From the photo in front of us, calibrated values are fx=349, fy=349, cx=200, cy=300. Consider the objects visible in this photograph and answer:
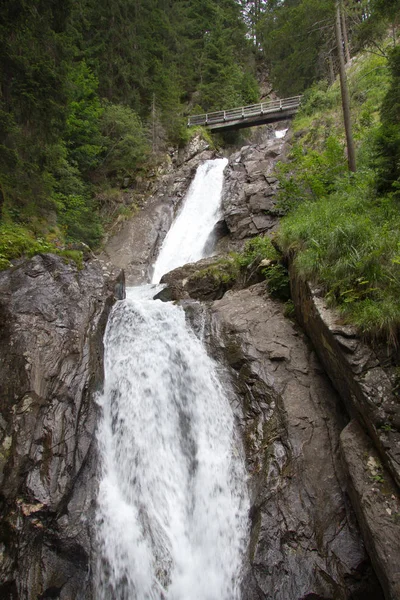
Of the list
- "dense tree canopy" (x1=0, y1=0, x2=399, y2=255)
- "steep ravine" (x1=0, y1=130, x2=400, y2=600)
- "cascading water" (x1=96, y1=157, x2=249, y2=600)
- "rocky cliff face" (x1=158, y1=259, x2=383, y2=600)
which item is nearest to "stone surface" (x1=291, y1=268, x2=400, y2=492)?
"steep ravine" (x1=0, y1=130, x2=400, y2=600)

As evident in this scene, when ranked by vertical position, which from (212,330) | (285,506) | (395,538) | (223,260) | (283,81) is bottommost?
(395,538)

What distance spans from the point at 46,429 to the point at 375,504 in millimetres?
4914

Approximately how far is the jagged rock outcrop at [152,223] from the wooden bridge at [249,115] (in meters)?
3.34

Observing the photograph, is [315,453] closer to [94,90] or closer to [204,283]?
[204,283]

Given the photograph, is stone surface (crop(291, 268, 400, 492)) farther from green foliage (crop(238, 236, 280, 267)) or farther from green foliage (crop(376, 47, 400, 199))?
green foliage (crop(238, 236, 280, 267))

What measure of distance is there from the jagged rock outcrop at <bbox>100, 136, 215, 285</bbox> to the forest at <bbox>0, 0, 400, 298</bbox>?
1081 millimetres

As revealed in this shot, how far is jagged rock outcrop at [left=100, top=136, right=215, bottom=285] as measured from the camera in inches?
642

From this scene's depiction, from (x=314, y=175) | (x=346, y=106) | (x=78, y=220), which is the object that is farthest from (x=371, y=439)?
(x=78, y=220)

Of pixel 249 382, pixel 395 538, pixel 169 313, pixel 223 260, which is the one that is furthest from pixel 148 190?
pixel 395 538

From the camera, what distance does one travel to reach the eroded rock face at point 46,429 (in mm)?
4691

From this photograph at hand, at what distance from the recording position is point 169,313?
9211 mm

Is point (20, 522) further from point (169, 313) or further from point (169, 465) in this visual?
point (169, 313)

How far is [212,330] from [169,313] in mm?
1306

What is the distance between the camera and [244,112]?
25656 mm
